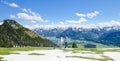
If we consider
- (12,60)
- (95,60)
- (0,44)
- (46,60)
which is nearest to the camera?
(12,60)

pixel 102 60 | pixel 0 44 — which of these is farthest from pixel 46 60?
pixel 0 44

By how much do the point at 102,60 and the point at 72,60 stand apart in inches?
261

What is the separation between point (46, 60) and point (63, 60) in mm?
3024

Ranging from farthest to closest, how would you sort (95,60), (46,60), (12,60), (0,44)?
(0,44) < (95,60) < (46,60) < (12,60)

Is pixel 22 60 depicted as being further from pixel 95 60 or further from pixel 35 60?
pixel 95 60

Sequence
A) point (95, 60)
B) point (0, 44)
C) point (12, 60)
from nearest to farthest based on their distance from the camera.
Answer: point (12, 60) → point (95, 60) → point (0, 44)

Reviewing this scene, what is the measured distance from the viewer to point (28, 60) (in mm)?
42156

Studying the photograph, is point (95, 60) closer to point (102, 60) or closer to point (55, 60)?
point (102, 60)

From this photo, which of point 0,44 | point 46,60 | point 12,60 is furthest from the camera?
point 0,44

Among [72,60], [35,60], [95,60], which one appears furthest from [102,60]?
[35,60]

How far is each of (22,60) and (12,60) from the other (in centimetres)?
165

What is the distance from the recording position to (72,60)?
150ft

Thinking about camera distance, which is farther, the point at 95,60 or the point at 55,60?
the point at 95,60

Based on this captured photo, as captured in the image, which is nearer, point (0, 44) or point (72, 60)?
point (72, 60)
